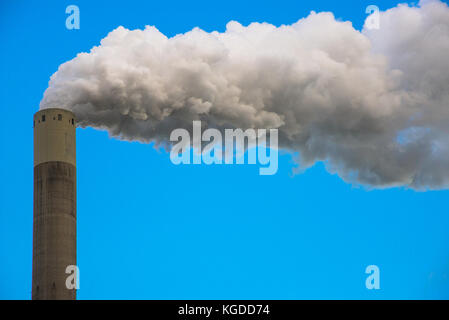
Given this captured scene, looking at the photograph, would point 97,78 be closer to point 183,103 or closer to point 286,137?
point 183,103

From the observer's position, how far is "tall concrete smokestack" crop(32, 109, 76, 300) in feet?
184

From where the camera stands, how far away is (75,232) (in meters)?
58.2

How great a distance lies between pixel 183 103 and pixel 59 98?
7.73 metres

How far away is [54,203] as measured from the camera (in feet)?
189

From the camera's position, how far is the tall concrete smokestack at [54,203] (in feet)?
184

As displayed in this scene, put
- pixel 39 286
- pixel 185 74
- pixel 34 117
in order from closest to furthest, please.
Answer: pixel 39 286 < pixel 34 117 < pixel 185 74
